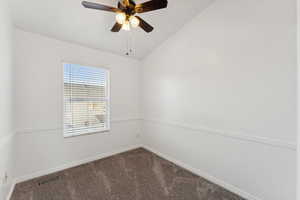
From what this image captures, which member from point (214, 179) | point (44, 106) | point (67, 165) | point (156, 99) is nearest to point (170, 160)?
point (214, 179)

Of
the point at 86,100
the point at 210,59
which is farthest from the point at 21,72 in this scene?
the point at 210,59

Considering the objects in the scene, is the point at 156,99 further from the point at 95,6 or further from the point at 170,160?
the point at 95,6

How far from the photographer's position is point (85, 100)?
115 inches

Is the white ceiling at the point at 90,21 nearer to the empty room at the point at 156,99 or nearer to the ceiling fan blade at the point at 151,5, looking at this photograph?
the empty room at the point at 156,99

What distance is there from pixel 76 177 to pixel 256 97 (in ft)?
10.4

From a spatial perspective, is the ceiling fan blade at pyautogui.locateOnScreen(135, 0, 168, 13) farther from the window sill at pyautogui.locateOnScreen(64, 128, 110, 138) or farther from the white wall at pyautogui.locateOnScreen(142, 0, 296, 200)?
the window sill at pyautogui.locateOnScreen(64, 128, 110, 138)

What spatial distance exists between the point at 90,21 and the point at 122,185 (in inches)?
112

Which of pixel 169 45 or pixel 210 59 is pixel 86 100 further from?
pixel 210 59

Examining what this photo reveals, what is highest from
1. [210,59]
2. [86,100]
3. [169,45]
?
[169,45]

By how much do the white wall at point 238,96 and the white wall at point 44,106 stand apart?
186cm

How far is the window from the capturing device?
268cm

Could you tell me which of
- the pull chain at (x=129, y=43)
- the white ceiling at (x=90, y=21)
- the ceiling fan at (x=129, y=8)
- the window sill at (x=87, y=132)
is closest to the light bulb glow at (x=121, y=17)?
the ceiling fan at (x=129, y=8)

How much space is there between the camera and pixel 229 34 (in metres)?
1.99

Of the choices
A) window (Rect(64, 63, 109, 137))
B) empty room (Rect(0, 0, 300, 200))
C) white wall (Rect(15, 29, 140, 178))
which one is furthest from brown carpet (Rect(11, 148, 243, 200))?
window (Rect(64, 63, 109, 137))
